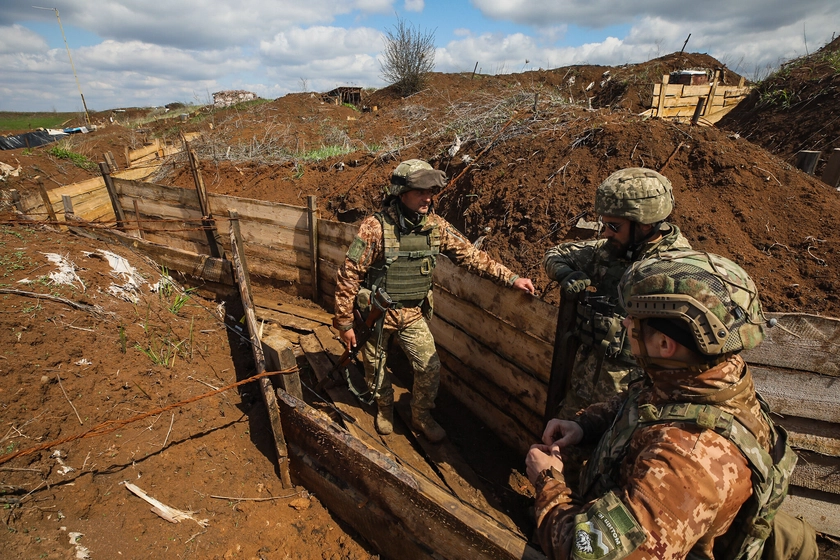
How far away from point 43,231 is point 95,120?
36389mm

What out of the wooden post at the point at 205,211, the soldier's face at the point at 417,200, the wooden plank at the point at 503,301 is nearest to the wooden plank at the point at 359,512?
the wooden plank at the point at 503,301

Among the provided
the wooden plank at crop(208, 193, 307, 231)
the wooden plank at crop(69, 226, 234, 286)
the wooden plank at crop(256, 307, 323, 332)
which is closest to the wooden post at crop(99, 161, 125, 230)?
the wooden plank at crop(69, 226, 234, 286)

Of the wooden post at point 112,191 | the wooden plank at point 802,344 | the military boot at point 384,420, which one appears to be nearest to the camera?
the wooden plank at point 802,344

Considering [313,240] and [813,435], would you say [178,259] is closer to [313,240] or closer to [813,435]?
[313,240]

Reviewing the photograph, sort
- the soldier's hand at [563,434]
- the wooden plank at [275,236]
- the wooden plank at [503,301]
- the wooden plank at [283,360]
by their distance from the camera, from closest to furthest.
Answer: the soldier's hand at [563,434], the wooden plank at [283,360], the wooden plank at [503,301], the wooden plank at [275,236]

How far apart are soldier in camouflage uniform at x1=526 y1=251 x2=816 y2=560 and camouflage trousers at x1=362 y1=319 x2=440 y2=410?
78.7 inches

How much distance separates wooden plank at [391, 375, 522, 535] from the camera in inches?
115

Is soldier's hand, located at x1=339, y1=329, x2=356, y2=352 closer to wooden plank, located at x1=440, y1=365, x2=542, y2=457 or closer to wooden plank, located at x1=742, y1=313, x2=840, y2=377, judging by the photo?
wooden plank, located at x1=440, y1=365, x2=542, y2=457

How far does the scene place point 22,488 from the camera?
231 cm

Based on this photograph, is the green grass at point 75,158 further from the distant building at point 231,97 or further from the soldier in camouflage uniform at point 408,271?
the soldier in camouflage uniform at point 408,271

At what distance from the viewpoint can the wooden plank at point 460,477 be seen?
2.91 metres

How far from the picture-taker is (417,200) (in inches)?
116

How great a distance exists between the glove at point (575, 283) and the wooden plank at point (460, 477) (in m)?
1.53

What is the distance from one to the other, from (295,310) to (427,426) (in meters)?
3.00
